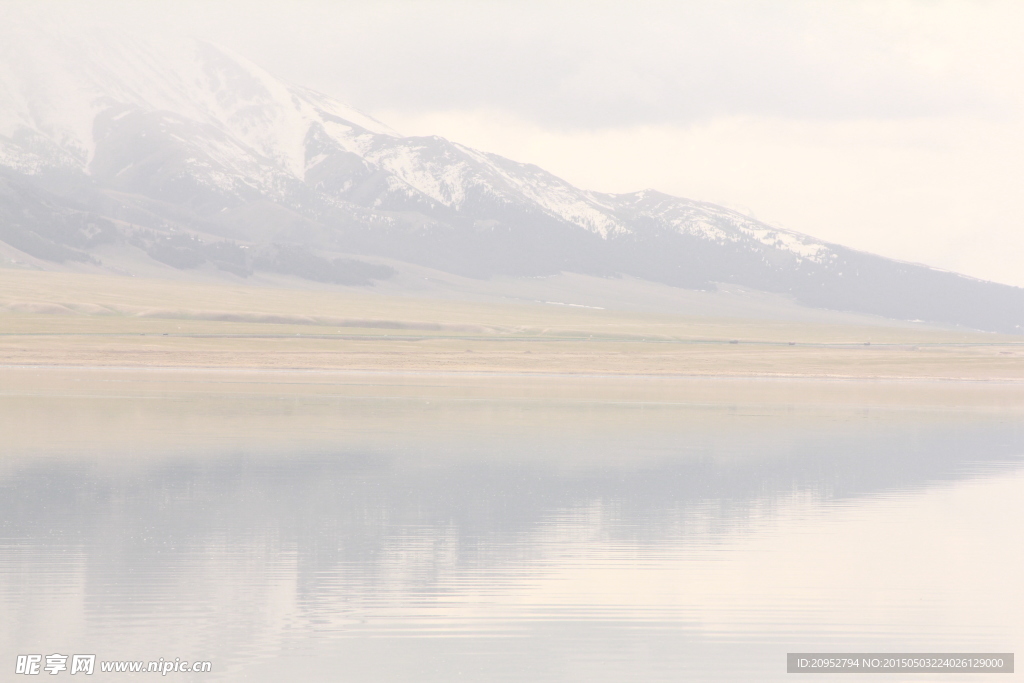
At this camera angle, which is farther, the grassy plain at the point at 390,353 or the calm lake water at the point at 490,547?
the grassy plain at the point at 390,353

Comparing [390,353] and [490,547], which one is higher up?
[490,547]

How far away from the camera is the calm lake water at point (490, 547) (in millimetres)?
16266

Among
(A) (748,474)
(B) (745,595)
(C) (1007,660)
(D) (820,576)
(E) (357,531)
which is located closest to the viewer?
(C) (1007,660)

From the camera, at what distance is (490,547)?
2244cm

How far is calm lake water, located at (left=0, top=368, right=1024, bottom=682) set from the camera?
16.3 meters

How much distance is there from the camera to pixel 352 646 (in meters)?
16.0

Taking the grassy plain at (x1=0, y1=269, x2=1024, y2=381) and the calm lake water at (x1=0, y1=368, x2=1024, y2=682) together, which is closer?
the calm lake water at (x1=0, y1=368, x2=1024, y2=682)

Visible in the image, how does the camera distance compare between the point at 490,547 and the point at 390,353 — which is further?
the point at 390,353

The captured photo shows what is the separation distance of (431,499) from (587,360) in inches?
3282

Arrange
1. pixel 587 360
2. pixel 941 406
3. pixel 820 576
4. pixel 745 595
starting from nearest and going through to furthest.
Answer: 1. pixel 745 595
2. pixel 820 576
3. pixel 941 406
4. pixel 587 360

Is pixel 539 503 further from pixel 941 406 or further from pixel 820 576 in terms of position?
pixel 941 406

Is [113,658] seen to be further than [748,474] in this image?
No

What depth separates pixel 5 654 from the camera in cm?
1521

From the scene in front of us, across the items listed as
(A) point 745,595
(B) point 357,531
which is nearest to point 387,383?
(B) point 357,531
